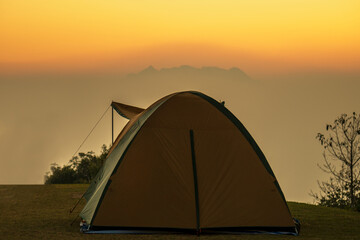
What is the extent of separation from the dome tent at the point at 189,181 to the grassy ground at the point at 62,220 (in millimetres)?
299

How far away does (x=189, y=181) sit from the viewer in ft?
31.4

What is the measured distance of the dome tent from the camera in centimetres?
947

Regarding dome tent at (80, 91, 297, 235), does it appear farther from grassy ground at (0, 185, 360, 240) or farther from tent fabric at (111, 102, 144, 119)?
tent fabric at (111, 102, 144, 119)

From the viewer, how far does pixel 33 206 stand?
1373 centimetres

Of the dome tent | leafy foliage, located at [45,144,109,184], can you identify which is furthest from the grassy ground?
leafy foliage, located at [45,144,109,184]

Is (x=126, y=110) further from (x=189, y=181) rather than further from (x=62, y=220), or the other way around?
(x=189, y=181)

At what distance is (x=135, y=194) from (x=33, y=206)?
4.99m

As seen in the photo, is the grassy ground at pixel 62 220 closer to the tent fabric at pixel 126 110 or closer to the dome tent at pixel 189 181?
the dome tent at pixel 189 181

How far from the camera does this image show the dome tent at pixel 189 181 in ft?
31.1

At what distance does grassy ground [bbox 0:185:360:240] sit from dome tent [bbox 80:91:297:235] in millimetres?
299

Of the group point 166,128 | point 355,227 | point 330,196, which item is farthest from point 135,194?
point 330,196

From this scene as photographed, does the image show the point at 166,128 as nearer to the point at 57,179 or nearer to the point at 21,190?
the point at 21,190

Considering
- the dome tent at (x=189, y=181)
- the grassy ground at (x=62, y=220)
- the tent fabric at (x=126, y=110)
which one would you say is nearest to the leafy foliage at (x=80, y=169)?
the grassy ground at (x=62, y=220)

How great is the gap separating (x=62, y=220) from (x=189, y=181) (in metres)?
3.04
